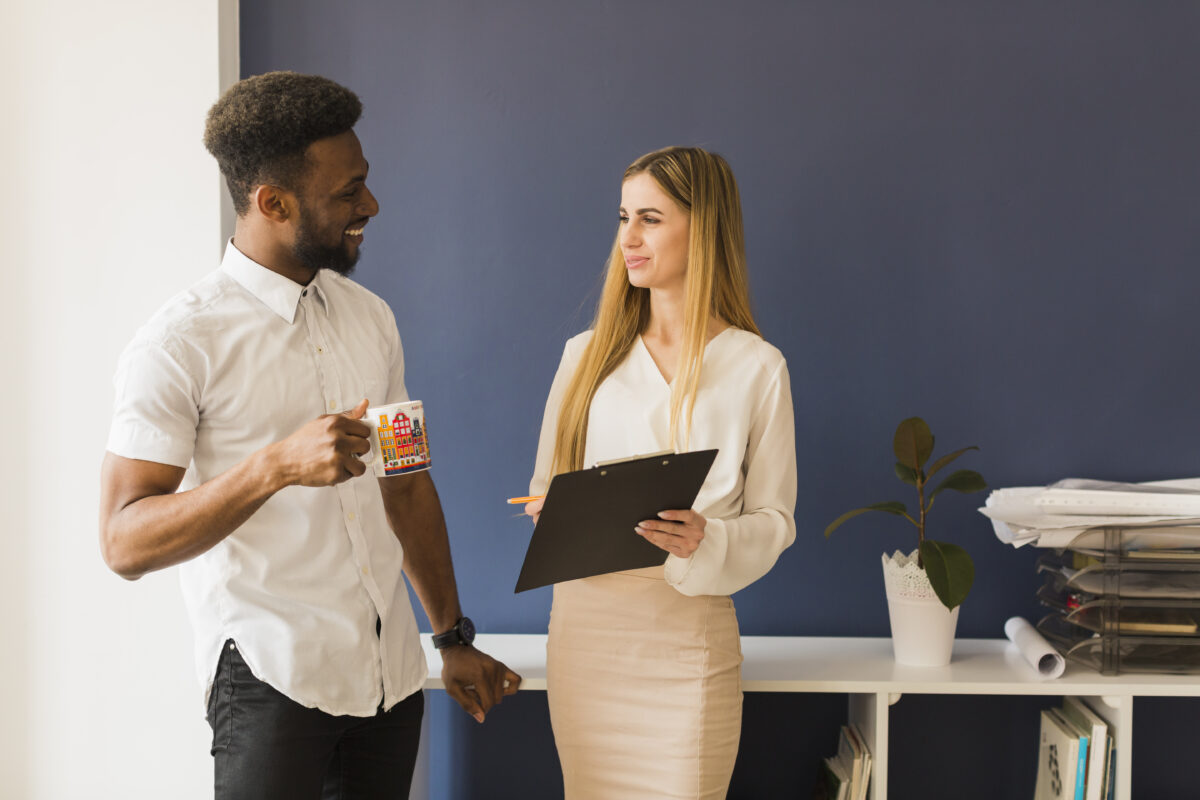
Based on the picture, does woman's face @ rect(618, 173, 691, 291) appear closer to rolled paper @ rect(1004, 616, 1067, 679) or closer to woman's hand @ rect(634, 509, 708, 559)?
woman's hand @ rect(634, 509, 708, 559)

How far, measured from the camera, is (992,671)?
2000 millimetres

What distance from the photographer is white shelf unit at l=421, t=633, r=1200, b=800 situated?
1924 mm

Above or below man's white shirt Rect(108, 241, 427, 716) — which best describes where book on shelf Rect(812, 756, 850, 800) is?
below

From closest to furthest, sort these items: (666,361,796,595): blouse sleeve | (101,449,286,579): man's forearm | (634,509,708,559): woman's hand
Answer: (101,449,286,579): man's forearm, (634,509,708,559): woman's hand, (666,361,796,595): blouse sleeve

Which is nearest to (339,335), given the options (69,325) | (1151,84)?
(69,325)

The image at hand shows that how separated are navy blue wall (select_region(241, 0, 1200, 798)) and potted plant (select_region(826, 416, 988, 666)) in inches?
10.3

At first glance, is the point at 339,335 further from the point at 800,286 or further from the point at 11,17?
the point at 11,17

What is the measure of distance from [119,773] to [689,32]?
2.19 meters

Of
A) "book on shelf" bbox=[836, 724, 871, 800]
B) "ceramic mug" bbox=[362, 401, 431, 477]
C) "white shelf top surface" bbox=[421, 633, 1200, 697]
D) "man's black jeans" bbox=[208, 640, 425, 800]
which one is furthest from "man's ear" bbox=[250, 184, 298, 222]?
"book on shelf" bbox=[836, 724, 871, 800]

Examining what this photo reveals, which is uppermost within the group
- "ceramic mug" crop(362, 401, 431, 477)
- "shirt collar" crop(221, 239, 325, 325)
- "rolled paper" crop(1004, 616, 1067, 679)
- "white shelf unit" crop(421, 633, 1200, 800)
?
"shirt collar" crop(221, 239, 325, 325)

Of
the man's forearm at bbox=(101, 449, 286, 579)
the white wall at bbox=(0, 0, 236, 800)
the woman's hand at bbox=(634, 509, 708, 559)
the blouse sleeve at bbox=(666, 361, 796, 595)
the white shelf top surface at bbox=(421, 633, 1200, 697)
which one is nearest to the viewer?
the man's forearm at bbox=(101, 449, 286, 579)

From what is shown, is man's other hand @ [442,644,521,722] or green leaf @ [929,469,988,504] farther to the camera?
green leaf @ [929,469,988,504]

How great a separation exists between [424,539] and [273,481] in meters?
0.49

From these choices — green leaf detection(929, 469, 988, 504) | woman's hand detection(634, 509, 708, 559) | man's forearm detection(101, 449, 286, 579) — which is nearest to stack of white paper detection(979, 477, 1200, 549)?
green leaf detection(929, 469, 988, 504)
